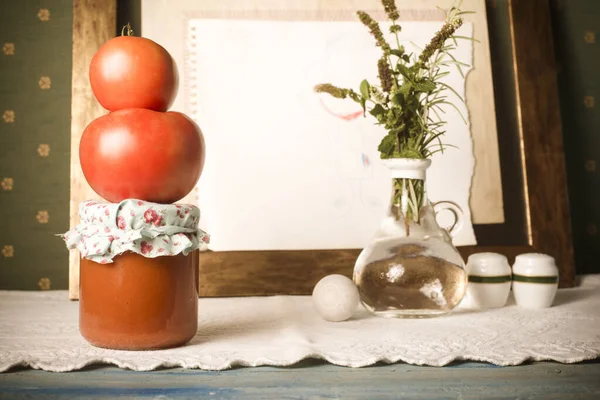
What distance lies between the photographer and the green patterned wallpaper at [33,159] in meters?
1.20

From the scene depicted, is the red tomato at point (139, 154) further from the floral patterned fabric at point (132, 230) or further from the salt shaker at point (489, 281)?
the salt shaker at point (489, 281)

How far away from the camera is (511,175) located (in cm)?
125

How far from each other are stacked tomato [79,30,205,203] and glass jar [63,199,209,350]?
0.03m

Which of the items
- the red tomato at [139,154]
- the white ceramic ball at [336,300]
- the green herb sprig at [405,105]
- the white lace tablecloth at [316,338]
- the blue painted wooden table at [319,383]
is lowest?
the blue painted wooden table at [319,383]

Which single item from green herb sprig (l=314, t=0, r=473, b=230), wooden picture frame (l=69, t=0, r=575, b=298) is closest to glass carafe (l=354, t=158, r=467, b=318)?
green herb sprig (l=314, t=0, r=473, b=230)

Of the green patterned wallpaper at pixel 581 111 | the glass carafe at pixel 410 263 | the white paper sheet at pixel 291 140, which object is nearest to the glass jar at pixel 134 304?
the glass carafe at pixel 410 263

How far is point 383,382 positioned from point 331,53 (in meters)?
0.81

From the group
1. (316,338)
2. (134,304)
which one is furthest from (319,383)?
(134,304)

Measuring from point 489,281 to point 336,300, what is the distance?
303 millimetres

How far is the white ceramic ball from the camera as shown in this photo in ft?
2.74

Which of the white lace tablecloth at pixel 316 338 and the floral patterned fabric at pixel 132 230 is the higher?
the floral patterned fabric at pixel 132 230

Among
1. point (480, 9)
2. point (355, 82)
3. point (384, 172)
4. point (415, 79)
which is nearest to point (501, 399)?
point (415, 79)

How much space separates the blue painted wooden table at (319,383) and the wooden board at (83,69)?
57 centimetres

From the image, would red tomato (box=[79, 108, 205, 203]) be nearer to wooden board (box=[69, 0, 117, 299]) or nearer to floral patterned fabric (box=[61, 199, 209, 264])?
floral patterned fabric (box=[61, 199, 209, 264])
